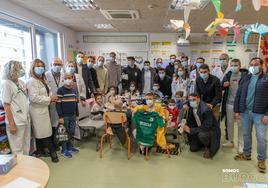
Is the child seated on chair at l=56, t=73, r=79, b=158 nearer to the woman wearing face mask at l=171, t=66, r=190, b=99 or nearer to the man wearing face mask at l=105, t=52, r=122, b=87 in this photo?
the man wearing face mask at l=105, t=52, r=122, b=87

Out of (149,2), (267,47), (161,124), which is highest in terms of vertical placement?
(149,2)

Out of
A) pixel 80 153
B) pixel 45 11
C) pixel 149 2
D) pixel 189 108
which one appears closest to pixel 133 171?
pixel 80 153

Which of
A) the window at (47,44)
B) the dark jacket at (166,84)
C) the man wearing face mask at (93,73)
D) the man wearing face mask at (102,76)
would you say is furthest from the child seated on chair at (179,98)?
the window at (47,44)

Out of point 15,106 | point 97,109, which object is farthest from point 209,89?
point 15,106

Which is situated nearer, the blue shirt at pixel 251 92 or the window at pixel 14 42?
the blue shirt at pixel 251 92

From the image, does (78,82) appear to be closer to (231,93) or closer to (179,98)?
(179,98)

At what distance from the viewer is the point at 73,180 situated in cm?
260

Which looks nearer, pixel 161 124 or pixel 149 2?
pixel 161 124

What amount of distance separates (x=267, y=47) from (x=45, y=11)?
5.12 meters

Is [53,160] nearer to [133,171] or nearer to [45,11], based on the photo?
[133,171]

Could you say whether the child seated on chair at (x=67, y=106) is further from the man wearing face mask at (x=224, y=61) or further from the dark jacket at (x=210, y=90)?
the man wearing face mask at (x=224, y=61)

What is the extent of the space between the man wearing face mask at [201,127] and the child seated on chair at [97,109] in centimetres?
160

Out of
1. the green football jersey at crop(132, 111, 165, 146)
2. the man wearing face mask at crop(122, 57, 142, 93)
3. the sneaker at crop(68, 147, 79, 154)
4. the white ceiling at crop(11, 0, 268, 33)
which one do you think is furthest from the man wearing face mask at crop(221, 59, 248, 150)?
the sneaker at crop(68, 147, 79, 154)

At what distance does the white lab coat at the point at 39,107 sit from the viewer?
2.84 meters
